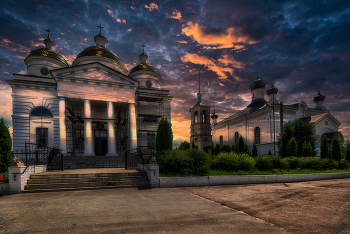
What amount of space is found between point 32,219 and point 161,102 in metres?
22.7

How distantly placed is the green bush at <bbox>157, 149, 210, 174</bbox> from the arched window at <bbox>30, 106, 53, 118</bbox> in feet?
51.2

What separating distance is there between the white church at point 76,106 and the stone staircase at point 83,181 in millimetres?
7780

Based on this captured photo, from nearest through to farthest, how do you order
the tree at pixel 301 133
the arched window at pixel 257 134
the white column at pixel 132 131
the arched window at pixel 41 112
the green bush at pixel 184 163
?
1. the green bush at pixel 184 163
2. the arched window at pixel 41 112
3. the white column at pixel 132 131
4. the tree at pixel 301 133
5. the arched window at pixel 257 134

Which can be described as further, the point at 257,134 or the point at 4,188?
the point at 257,134

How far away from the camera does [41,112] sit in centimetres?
2069

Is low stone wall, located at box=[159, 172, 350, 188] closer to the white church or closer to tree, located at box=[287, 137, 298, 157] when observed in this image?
tree, located at box=[287, 137, 298, 157]

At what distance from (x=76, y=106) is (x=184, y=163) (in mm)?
17288

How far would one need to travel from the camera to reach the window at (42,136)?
66.7 ft

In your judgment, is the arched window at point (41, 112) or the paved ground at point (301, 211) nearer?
the paved ground at point (301, 211)

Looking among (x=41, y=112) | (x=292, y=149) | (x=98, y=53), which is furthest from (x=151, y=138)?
(x=292, y=149)

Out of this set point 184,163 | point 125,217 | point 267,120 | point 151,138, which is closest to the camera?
point 125,217

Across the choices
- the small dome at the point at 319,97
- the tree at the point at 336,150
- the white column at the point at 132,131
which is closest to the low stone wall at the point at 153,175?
the white column at the point at 132,131

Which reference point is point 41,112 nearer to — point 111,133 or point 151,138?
point 111,133

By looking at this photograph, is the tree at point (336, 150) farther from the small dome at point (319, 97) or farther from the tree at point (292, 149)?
the small dome at point (319, 97)
